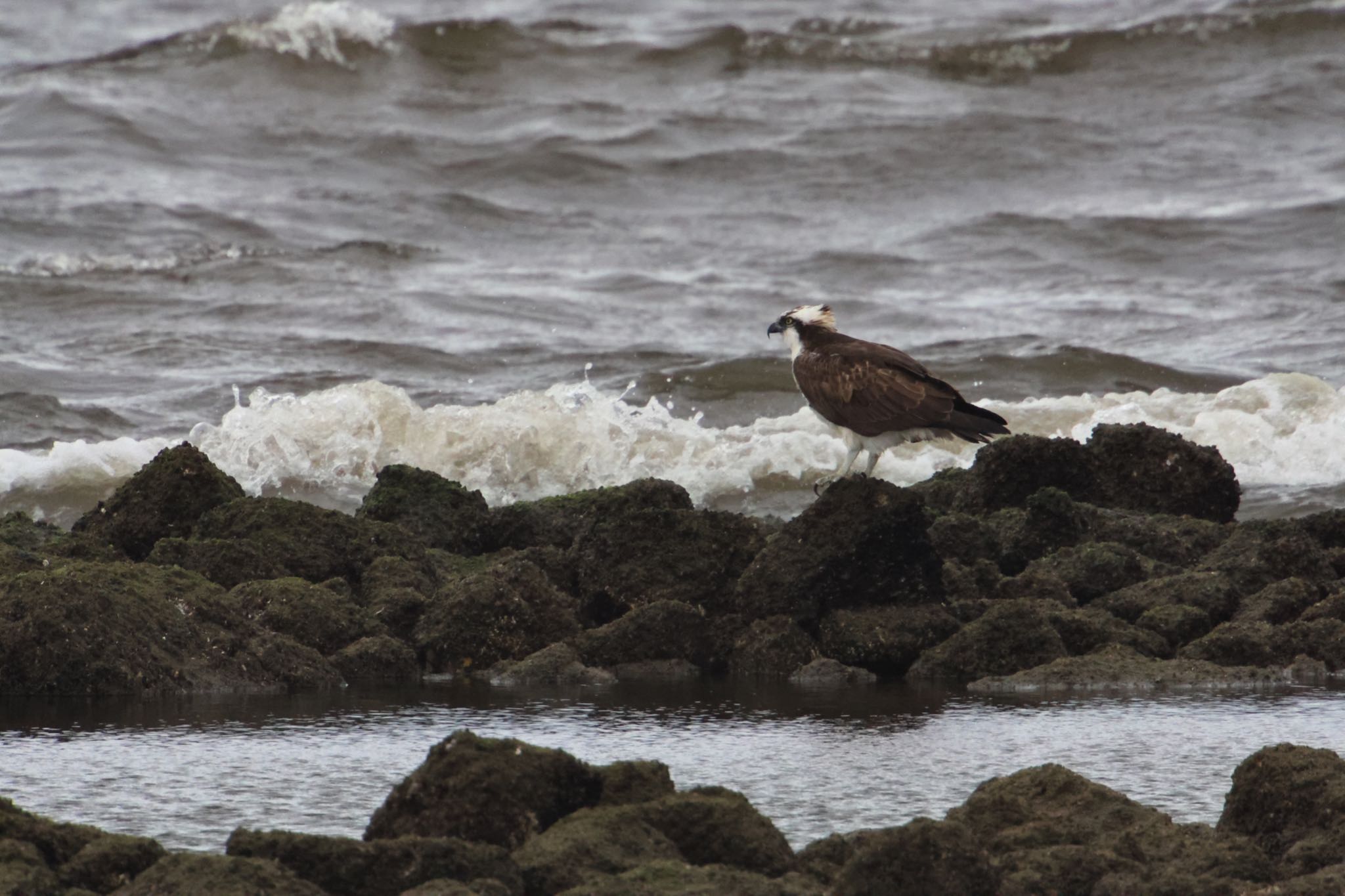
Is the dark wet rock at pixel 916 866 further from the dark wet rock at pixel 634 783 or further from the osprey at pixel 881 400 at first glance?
the osprey at pixel 881 400

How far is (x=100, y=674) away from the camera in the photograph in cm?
650

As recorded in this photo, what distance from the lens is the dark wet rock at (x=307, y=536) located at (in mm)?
7844

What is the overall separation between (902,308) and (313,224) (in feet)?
22.0

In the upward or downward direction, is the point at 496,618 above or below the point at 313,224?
below

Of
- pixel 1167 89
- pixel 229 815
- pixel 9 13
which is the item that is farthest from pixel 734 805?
pixel 9 13

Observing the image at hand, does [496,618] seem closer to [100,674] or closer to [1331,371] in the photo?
[100,674]

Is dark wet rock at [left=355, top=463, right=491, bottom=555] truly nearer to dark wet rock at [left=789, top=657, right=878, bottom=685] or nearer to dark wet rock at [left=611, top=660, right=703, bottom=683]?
dark wet rock at [left=611, top=660, right=703, bottom=683]

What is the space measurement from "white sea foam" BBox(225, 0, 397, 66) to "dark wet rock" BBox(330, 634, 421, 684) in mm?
20585

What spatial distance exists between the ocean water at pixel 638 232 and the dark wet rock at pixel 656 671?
4302 millimetres

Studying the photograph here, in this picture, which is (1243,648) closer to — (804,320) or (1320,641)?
(1320,641)

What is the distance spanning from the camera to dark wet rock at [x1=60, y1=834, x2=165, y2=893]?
407 cm

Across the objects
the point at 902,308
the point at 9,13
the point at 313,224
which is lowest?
the point at 902,308

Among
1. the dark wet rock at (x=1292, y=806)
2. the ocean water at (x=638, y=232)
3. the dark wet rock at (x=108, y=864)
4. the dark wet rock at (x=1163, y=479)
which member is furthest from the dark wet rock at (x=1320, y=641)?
the dark wet rock at (x=108, y=864)

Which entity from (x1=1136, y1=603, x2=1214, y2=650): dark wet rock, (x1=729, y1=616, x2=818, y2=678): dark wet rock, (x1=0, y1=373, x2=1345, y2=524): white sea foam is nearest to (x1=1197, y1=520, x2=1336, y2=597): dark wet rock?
(x1=1136, y1=603, x2=1214, y2=650): dark wet rock
